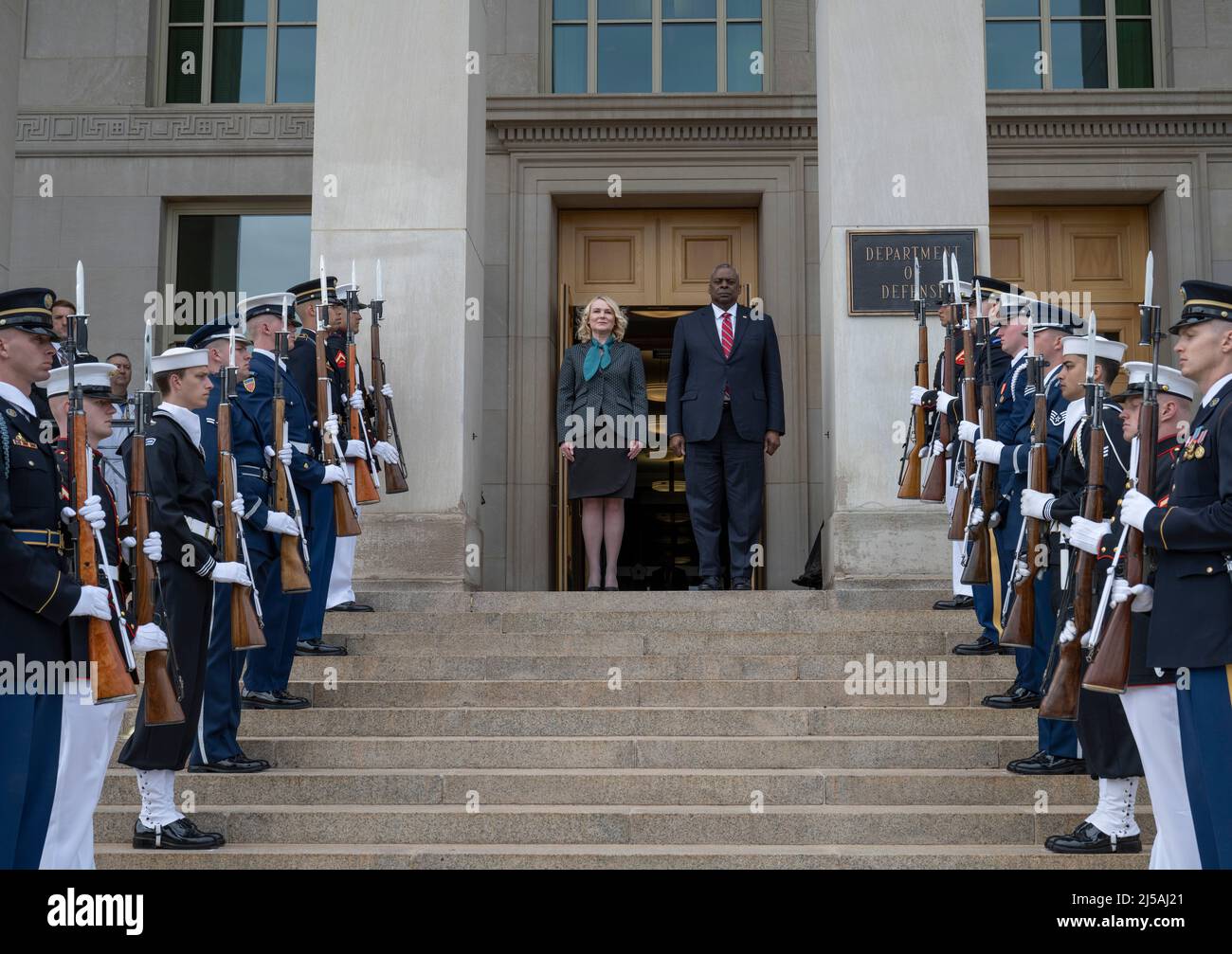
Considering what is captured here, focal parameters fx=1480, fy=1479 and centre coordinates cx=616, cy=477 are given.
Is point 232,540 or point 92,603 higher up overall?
point 232,540

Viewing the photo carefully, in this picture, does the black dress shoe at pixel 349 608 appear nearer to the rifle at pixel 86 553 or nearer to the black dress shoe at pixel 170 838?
the black dress shoe at pixel 170 838


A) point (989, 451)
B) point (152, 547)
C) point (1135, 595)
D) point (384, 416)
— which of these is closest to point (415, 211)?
point (384, 416)

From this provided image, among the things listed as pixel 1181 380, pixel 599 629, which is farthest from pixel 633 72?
pixel 1181 380

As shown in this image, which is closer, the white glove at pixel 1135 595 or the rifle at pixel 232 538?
the white glove at pixel 1135 595

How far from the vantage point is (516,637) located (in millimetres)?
9227

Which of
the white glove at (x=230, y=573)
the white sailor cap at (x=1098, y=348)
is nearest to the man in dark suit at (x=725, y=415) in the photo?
the white sailor cap at (x=1098, y=348)

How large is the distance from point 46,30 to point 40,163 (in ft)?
4.79

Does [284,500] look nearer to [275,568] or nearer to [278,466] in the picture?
[278,466]

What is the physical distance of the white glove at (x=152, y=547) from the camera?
6.30m

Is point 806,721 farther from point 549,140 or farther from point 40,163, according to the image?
point 40,163

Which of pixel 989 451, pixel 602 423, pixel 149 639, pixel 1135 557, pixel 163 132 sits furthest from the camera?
pixel 163 132

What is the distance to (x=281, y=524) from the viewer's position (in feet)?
26.6

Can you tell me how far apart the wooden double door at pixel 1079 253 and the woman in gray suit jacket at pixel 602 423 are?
5354 mm

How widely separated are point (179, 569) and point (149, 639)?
973 mm
